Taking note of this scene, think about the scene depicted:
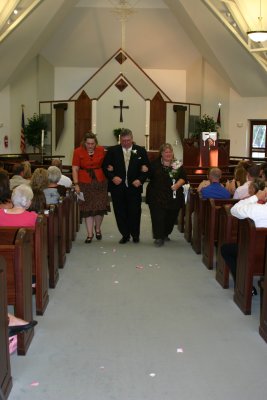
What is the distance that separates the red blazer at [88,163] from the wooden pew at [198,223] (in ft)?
4.46

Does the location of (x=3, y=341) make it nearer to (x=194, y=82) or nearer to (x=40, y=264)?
(x=40, y=264)

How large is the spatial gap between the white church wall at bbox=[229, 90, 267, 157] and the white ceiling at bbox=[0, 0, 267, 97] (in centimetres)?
40

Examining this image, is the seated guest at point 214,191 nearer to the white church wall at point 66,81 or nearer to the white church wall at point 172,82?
the white church wall at point 66,81

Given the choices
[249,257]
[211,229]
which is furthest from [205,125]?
[249,257]

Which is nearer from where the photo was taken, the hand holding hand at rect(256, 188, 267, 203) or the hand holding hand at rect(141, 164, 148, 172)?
the hand holding hand at rect(256, 188, 267, 203)

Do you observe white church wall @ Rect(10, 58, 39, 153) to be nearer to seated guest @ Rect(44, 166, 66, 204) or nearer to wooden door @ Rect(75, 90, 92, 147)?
wooden door @ Rect(75, 90, 92, 147)

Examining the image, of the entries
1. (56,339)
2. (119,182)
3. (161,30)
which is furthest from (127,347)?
(161,30)

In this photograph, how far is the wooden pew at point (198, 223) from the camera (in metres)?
6.65

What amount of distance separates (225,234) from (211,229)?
658 millimetres

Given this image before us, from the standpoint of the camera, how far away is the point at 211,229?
20.0ft

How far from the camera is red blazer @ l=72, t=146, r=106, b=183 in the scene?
727cm

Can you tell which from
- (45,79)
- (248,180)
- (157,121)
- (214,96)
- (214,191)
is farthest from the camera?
(45,79)

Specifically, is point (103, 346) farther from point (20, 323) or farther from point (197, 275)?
point (197, 275)

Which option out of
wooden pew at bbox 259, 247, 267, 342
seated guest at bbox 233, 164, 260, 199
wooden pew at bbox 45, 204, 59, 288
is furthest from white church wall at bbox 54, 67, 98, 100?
wooden pew at bbox 259, 247, 267, 342
